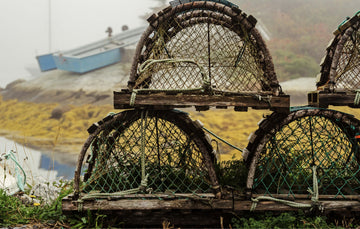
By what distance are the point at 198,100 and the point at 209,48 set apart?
2.04 feet

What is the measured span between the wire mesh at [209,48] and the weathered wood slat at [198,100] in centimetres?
12

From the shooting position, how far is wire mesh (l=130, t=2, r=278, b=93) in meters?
3.33

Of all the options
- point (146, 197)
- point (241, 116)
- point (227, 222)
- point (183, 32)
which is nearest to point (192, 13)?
point (183, 32)

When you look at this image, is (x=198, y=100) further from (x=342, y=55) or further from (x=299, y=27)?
(x=299, y=27)

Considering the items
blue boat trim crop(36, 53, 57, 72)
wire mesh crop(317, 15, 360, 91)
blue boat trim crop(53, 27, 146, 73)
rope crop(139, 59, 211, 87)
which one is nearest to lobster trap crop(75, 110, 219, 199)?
rope crop(139, 59, 211, 87)

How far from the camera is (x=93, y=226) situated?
331cm

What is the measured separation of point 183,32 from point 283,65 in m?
12.0

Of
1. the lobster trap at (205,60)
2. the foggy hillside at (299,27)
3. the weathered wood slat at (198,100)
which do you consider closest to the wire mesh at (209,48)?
the lobster trap at (205,60)

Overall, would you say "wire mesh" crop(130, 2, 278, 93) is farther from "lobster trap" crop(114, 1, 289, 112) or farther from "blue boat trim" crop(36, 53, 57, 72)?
"blue boat trim" crop(36, 53, 57, 72)

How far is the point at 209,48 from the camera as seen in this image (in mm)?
3459

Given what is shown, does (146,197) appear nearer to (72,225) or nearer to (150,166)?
(150,166)

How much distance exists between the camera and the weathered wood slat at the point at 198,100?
3238 mm

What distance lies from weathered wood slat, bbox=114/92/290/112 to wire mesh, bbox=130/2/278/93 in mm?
115

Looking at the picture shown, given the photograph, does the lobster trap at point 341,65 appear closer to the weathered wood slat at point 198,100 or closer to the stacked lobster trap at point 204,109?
the stacked lobster trap at point 204,109
